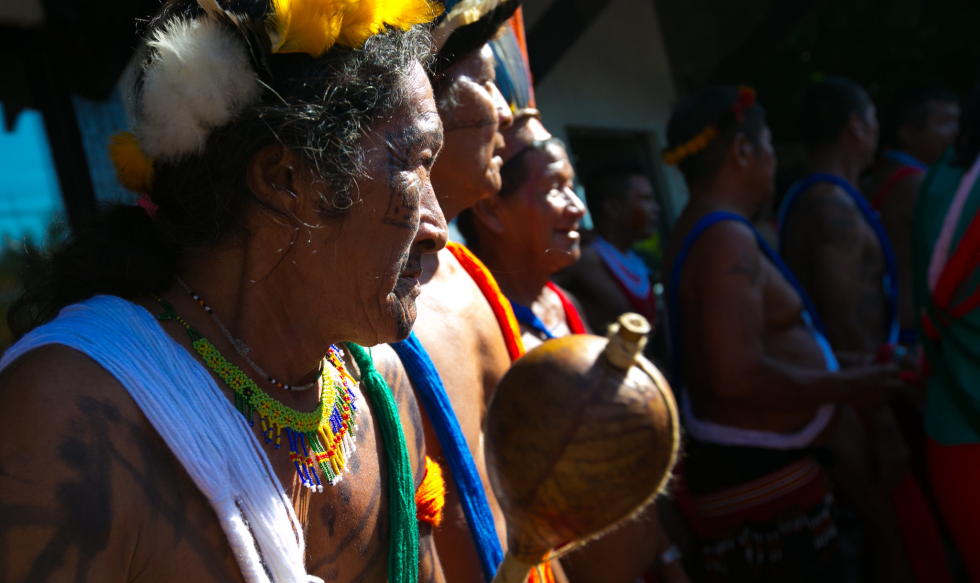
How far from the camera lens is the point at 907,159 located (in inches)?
191

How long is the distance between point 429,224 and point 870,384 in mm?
2579

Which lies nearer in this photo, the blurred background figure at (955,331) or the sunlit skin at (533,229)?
the sunlit skin at (533,229)

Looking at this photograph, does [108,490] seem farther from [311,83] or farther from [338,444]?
[311,83]

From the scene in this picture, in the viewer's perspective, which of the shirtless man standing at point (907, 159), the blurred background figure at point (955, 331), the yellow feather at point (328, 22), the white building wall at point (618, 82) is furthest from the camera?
the white building wall at point (618, 82)

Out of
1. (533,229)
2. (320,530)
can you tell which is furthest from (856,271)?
(320,530)

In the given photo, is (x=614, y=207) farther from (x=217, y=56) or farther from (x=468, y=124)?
(x=217, y=56)

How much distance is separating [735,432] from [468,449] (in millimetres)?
1836

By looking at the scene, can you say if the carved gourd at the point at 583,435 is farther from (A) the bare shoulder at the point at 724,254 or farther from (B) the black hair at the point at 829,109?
(B) the black hair at the point at 829,109

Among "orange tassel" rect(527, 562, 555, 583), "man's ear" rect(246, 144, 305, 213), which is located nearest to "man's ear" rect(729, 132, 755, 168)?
"orange tassel" rect(527, 562, 555, 583)

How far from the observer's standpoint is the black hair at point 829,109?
14.3ft

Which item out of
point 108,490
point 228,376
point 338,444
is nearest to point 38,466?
point 108,490

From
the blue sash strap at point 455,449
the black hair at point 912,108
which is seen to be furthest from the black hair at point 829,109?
the blue sash strap at point 455,449

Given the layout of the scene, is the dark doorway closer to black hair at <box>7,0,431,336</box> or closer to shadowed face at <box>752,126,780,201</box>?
shadowed face at <box>752,126,780,201</box>

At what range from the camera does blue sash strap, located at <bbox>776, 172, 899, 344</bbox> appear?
3.91 meters
